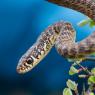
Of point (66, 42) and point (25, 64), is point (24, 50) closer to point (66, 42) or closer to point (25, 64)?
point (25, 64)

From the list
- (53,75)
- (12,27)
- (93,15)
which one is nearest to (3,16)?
(12,27)

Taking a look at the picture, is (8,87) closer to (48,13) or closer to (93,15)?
(48,13)

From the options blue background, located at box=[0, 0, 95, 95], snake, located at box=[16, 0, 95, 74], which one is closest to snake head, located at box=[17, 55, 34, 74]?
snake, located at box=[16, 0, 95, 74]

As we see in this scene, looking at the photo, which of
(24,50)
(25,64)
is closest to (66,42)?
(25,64)

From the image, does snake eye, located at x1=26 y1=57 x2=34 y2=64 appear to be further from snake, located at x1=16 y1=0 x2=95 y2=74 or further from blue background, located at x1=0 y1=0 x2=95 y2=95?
blue background, located at x1=0 y1=0 x2=95 y2=95

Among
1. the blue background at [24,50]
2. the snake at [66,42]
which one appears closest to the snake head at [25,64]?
the snake at [66,42]
